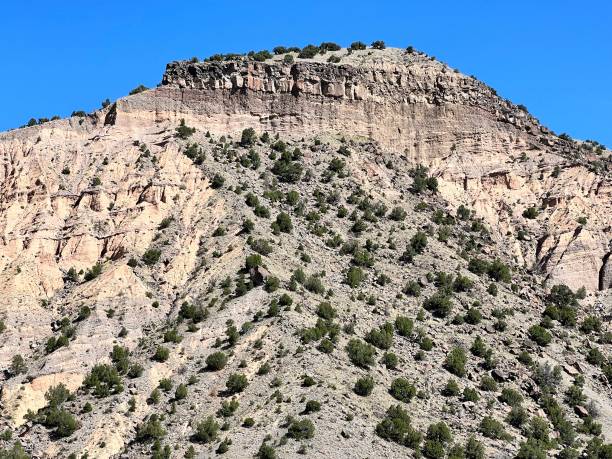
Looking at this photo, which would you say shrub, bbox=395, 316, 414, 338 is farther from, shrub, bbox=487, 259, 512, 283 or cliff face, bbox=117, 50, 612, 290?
cliff face, bbox=117, 50, 612, 290

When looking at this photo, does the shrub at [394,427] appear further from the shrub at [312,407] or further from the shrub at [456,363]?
the shrub at [456,363]

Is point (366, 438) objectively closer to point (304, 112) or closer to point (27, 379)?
point (27, 379)

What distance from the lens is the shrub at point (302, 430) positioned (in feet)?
137

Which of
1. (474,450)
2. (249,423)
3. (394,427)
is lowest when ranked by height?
(474,450)

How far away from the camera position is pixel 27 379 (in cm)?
4847

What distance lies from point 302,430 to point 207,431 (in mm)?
4446

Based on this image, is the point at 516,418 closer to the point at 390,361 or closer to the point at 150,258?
the point at 390,361

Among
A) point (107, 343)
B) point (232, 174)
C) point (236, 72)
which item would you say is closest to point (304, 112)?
point (236, 72)

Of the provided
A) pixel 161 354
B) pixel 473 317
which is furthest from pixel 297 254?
pixel 161 354

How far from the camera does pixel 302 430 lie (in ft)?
137

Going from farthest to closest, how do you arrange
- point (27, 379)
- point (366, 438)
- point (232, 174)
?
point (232, 174), point (27, 379), point (366, 438)

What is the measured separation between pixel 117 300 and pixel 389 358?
607 inches

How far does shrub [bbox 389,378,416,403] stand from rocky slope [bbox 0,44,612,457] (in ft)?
1.15

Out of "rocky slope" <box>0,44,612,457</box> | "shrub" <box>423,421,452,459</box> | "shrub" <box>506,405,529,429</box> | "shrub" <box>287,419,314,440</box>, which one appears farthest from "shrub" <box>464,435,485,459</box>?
"shrub" <box>287,419,314,440</box>
